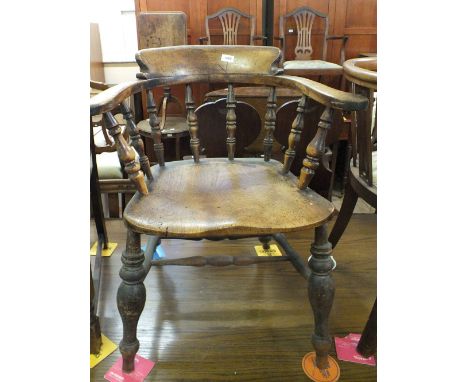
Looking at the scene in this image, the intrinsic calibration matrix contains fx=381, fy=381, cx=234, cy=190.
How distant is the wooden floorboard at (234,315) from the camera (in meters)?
1.03

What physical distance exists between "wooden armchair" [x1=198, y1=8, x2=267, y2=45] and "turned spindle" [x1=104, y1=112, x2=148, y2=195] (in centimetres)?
278

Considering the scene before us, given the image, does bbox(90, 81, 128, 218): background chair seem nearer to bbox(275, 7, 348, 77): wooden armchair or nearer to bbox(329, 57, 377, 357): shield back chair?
bbox(329, 57, 377, 357): shield back chair

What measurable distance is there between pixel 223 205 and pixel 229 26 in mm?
3030

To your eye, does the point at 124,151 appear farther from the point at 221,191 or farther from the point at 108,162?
the point at 108,162

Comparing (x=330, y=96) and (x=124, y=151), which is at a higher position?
(x=330, y=96)

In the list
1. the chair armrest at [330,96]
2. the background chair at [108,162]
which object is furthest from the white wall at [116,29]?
the chair armrest at [330,96]

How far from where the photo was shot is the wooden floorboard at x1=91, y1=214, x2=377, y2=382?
1.03m

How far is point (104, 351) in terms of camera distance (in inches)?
42.0

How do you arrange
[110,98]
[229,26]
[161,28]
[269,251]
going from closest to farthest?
1. [110,98]
2. [269,251]
3. [161,28]
4. [229,26]

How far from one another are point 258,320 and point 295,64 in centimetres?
255

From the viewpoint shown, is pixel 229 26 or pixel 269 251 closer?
pixel 269 251

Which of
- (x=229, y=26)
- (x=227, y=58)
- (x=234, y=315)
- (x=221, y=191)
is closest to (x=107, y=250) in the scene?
(x=234, y=315)
